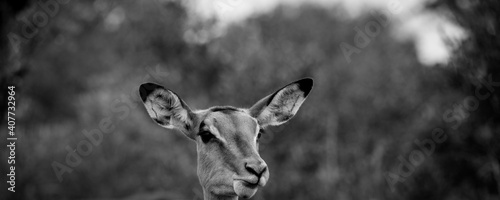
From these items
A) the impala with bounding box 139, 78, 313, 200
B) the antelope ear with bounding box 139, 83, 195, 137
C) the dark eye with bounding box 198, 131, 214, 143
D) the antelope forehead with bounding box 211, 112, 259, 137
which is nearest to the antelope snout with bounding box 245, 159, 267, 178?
the impala with bounding box 139, 78, 313, 200

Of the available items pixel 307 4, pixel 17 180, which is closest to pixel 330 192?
pixel 17 180

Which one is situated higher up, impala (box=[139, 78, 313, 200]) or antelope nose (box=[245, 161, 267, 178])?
impala (box=[139, 78, 313, 200])

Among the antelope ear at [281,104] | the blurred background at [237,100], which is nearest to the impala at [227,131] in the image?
the antelope ear at [281,104]

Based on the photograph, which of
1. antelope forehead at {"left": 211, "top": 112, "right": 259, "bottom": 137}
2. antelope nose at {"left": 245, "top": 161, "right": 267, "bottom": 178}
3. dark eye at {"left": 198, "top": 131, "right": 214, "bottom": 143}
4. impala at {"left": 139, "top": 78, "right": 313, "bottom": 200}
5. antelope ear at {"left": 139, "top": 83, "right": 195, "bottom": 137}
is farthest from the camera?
antelope ear at {"left": 139, "top": 83, "right": 195, "bottom": 137}

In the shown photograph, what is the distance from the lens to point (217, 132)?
7.33 meters

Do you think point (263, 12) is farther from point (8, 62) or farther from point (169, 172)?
point (8, 62)

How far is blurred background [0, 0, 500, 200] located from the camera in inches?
637

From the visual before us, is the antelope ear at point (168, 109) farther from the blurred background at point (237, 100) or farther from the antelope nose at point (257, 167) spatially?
the blurred background at point (237, 100)

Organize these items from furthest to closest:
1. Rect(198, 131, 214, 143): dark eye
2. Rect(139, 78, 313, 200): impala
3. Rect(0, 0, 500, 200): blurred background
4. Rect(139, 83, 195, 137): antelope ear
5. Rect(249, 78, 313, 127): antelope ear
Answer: Rect(0, 0, 500, 200): blurred background < Rect(249, 78, 313, 127): antelope ear < Rect(139, 83, 195, 137): antelope ear < Rect(198, 131, 214, 143): dark eye < Rect(139, 78, 313, 200): impala

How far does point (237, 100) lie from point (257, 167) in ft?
44.7

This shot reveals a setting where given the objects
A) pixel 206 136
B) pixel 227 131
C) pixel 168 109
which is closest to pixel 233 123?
pixel 227 131

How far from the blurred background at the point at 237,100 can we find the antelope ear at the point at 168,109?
7.53m

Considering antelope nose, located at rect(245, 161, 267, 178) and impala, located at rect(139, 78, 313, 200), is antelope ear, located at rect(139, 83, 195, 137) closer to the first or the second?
impala, located at rect(139, 78, 313, 200)

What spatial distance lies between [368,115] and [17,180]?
2551cm
